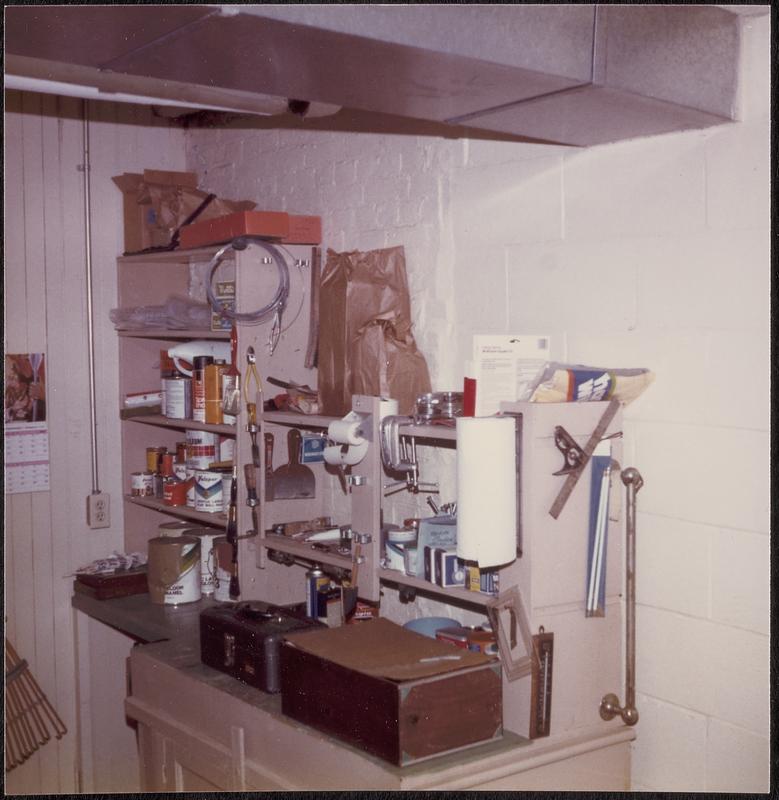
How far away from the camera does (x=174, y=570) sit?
350 centimetres

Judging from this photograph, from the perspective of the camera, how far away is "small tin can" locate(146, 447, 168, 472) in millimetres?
3934

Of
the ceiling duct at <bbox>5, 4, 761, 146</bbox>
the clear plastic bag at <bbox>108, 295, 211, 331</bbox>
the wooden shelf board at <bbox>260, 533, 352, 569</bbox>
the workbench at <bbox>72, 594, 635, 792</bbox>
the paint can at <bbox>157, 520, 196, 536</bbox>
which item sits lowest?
the workbench at <bbox>72, 594, 635, 792</bbox>

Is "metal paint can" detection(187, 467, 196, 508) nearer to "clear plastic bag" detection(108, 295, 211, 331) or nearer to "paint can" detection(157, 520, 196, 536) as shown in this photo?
"paint can" detection(157, 520, 196, 536)

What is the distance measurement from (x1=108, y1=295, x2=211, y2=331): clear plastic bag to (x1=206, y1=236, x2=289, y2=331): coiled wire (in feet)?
0.93

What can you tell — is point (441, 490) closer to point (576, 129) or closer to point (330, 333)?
point (330, 333)

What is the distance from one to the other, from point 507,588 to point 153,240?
7.29 feet

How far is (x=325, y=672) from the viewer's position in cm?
230

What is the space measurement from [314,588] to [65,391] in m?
1.47

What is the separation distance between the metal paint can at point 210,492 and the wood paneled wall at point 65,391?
697 millimetres


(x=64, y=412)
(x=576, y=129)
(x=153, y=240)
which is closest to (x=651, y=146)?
(x=576, y=129)

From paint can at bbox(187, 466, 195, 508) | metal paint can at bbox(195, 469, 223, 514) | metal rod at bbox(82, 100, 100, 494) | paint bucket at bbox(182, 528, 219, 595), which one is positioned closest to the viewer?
metal paint can at bbox(195, 469, 223, 514)

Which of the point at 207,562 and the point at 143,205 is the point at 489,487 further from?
the point at 143,205

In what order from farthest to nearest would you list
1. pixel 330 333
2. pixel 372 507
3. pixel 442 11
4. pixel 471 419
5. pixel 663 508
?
1. pixel 330 333
2. pixel 372 507
3. pixel 663 508
4. pixel 471 419
5. pixel 442 11

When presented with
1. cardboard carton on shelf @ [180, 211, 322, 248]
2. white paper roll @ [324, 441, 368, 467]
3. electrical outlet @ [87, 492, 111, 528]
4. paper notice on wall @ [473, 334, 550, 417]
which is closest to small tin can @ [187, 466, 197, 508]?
electrical outlet @ [87, 492, 111, 528]
